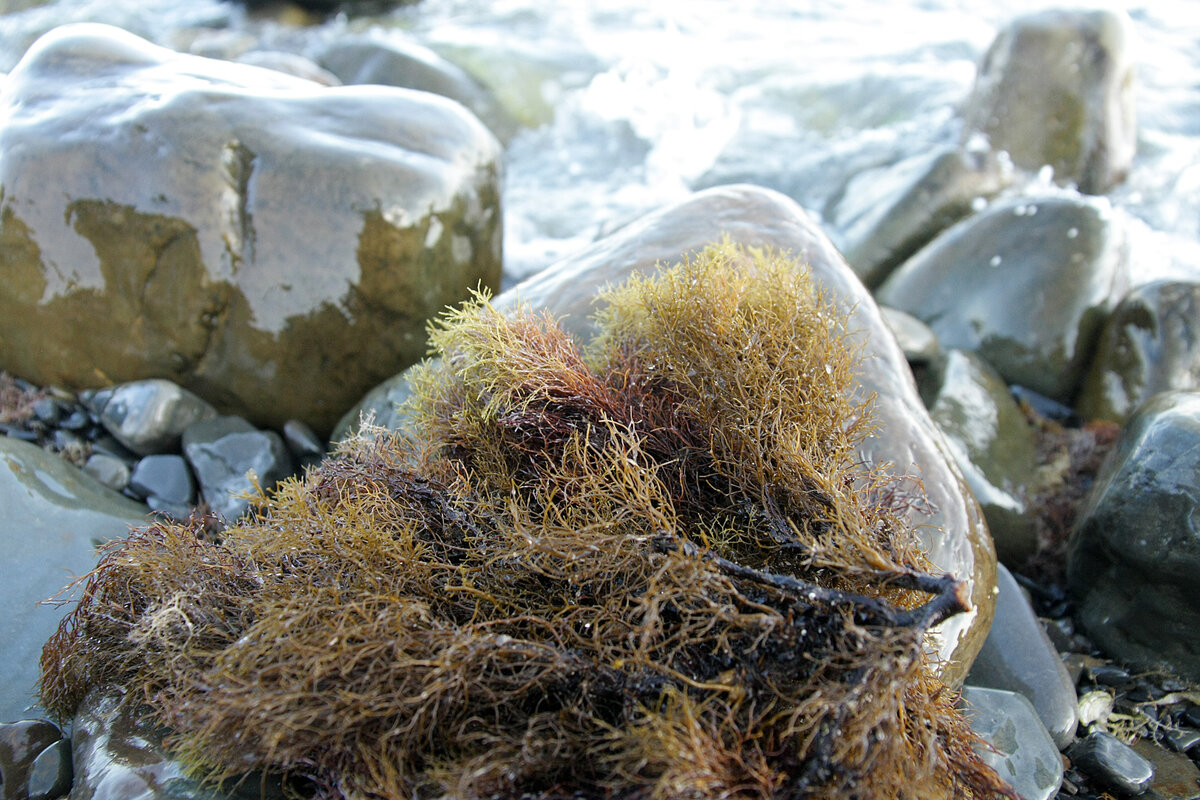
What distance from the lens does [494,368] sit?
196 centimetres

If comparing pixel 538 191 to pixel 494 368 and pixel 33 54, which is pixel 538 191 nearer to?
pixel 33 54

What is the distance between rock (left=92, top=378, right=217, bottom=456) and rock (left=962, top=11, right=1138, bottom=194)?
279 inches

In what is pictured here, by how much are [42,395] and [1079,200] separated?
20.4 feet

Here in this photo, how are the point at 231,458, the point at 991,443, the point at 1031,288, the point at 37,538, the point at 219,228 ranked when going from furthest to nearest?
the point at 1031,288 < the point at 991,443 < the point at 231,458 < the point at 219,228 < the point at 37,538

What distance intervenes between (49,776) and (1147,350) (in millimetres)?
5416

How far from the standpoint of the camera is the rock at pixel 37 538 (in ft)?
7.58

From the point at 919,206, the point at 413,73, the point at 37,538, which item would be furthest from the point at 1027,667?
the point at 413,73

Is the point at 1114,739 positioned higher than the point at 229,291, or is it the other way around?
the point at 229,291

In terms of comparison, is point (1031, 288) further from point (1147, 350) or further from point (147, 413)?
point (147, 413)

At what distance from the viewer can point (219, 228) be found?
3309 mm

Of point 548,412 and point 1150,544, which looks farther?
point 1150,544

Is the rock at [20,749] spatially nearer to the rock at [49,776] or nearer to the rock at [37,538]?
the rock at [49,776]

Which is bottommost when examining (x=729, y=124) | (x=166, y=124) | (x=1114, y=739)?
(x=1114, y=739)

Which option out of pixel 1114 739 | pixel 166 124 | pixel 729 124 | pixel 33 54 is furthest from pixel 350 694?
pixel 729 124
